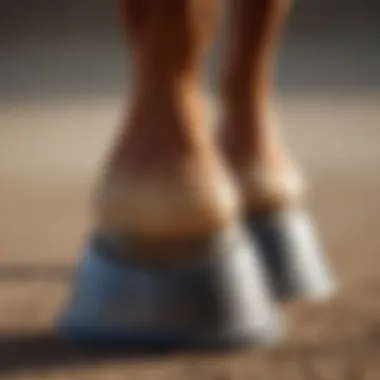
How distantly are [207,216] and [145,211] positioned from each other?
0.03 meters

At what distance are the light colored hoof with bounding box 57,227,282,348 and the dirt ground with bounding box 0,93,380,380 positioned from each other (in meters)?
0.01

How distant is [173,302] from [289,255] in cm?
14

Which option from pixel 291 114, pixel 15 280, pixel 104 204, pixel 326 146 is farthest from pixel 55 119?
pixel 104 204

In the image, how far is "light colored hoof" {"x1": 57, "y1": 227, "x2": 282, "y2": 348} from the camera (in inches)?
25.0

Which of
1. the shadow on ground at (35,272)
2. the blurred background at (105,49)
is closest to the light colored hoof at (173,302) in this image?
the shadow on ground at (35,272)

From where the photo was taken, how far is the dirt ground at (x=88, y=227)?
62 centimetres

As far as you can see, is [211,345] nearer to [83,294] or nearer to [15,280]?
[83,294]

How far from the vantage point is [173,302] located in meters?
0.64

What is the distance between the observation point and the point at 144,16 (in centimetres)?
64

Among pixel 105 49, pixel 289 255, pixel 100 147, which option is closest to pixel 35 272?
pixel 289 255

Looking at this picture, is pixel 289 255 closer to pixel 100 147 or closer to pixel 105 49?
pixel 100 147

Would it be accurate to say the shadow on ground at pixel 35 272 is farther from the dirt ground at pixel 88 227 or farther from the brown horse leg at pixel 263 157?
the brown horse leg at pixel 263 157

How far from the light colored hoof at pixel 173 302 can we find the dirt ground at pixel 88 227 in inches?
0.5

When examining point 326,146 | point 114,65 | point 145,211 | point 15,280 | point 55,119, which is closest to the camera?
point 145,211
